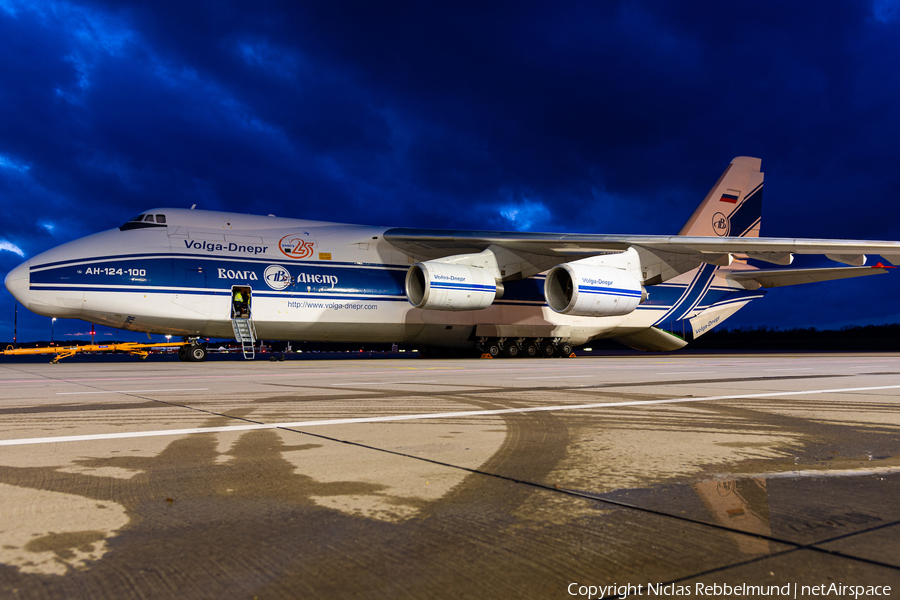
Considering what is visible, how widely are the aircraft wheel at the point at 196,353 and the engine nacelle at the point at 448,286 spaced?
5622mm

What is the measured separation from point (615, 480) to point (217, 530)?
1675 mm

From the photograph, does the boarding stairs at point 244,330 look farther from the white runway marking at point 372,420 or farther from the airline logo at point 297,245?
the white runway marking at point 372,420

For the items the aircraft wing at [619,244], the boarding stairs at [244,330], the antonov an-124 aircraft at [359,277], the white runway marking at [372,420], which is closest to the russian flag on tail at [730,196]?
the antonov an-124 aircraft at [359,277]

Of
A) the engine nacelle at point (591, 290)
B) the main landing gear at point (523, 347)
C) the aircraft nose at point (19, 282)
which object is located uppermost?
the aircraft nose at point (19, 282)

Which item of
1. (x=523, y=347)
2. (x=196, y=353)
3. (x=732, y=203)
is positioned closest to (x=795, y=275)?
(x=732, y=203)

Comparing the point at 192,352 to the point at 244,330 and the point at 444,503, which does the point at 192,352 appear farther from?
the point at 444,503

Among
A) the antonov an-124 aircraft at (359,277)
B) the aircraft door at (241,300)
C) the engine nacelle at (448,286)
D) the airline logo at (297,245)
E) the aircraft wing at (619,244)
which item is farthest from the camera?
the airline logo at (297,245)

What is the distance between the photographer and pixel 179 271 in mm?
14297

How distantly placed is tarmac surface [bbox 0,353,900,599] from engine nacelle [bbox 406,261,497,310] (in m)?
10.1

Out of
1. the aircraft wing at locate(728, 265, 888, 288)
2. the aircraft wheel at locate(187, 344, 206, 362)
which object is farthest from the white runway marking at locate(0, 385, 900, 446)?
the aircraft wing at locate(728, 265, 888, 288)

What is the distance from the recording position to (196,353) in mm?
15102

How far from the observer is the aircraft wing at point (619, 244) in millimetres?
14562

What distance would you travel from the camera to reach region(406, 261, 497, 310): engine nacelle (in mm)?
14930

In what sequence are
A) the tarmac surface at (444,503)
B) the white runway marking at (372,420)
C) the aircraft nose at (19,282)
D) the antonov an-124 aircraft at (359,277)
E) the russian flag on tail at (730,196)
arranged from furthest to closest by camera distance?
1. the russian flag on tail at (730,196)
2. the antonov an-124 aircraft at (359,277)
3. the aircraft nose at (19,282)
4. the white runway marking at (372,420)
5. the tarmac surface at (444,503)
